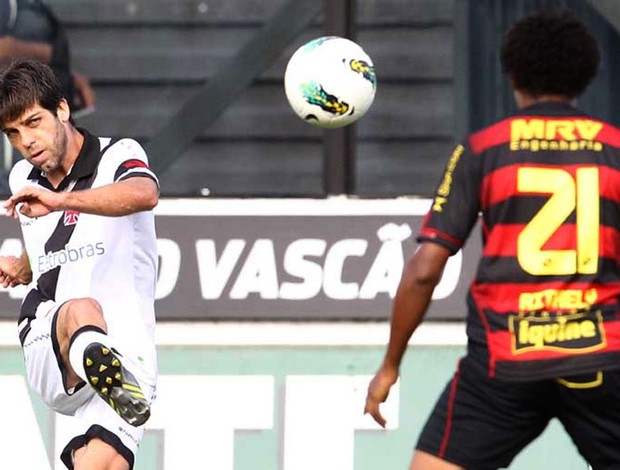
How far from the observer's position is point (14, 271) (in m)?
6.05

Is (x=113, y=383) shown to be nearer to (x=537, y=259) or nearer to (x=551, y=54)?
(x=537, y=259)

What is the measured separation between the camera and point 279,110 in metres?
7.65

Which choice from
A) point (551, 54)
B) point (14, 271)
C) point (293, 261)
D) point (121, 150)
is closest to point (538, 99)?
point (551, 54)

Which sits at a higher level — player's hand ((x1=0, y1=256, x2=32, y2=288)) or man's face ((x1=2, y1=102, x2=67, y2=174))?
man's face ((x1=2, y1=102, x2=67, y2=174))

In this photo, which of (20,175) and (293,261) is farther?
(293,261)

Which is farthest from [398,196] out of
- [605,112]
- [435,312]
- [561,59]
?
[561,59]

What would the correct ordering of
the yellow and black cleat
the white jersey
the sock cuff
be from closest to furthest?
the yellow and black cleat, the sock cuff, the white jersey

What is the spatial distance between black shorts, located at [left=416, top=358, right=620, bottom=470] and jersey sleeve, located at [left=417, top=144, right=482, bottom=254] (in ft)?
1.27

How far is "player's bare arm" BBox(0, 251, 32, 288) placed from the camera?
6.04m

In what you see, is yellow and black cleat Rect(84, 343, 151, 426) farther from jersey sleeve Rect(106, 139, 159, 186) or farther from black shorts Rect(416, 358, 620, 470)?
black shorts Rect(416, 358, 620, 470)

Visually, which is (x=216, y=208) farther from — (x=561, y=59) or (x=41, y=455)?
(x=561, y=59)

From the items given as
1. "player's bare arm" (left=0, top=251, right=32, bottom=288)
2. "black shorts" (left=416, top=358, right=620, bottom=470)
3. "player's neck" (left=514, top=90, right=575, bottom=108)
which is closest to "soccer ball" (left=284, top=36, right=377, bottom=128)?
"player's bare arm" (left=0, top=251, right=32, bottom=288)

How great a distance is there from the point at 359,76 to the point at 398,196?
3.13ft

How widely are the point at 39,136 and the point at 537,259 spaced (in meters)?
1.90
